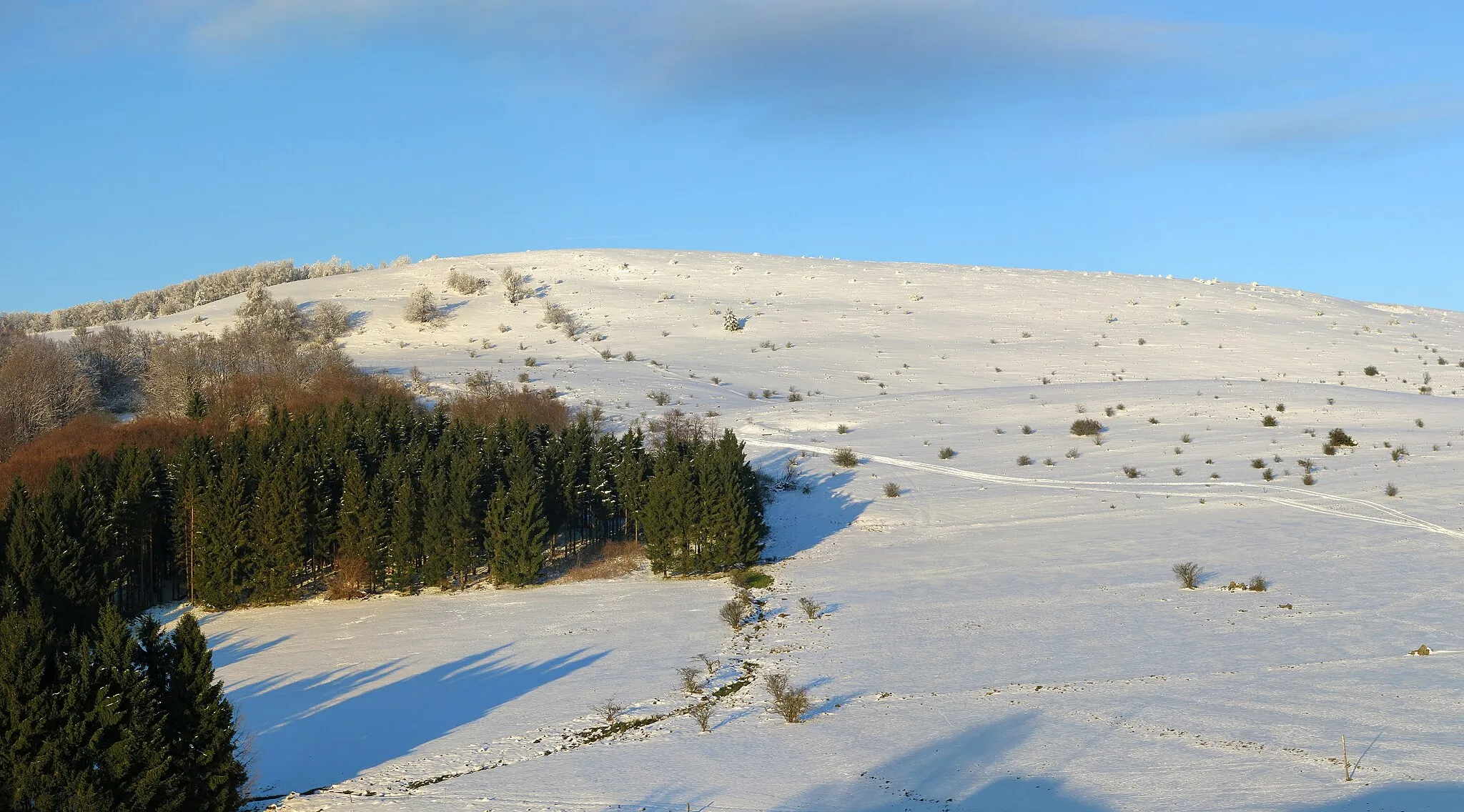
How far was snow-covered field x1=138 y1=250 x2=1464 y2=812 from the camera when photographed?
788 inches

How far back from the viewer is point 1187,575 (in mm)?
31609

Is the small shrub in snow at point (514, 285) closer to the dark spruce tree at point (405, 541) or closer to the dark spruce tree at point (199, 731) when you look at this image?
the dark spruce tree at point (405, 541)

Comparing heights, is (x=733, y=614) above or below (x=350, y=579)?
below

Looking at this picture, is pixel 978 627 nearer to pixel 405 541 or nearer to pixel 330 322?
pixel 405 541

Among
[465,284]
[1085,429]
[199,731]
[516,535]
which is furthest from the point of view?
[465,284]

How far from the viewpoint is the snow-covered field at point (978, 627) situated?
65.7 feet

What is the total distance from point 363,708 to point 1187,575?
2187cm

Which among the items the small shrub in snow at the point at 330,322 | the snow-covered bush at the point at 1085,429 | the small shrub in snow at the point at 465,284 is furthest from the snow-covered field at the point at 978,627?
the small shrub in snow at the point at 465,284

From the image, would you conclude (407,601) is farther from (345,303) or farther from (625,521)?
(345,303)

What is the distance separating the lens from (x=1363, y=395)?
188ft

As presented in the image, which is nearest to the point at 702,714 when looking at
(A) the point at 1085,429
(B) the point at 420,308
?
(A) the point at 1085,429

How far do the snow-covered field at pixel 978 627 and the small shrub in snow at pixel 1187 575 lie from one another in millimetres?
459

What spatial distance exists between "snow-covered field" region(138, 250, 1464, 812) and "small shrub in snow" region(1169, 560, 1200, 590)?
46 cm

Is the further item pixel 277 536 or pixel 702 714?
pixel 277 536
